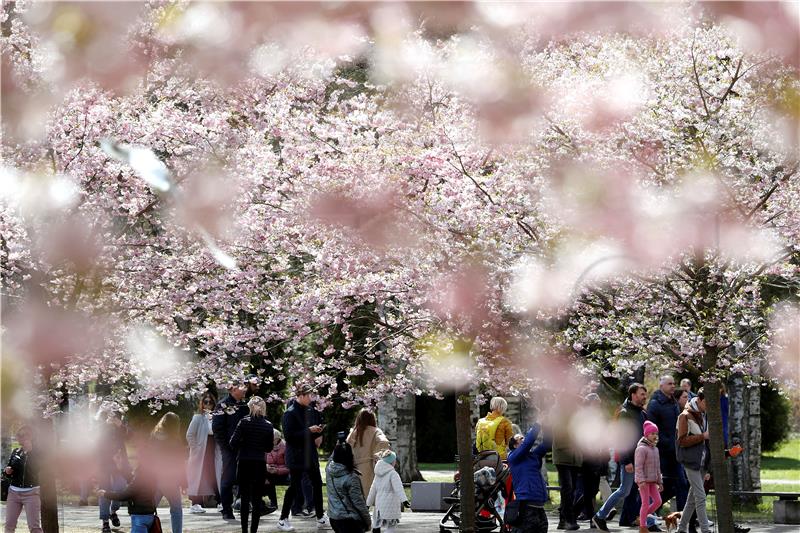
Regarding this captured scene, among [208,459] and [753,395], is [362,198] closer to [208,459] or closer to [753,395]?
[208,459]

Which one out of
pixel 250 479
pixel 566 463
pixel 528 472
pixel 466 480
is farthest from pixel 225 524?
pixel 528 472

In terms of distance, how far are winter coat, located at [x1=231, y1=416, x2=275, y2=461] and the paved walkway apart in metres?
1.82

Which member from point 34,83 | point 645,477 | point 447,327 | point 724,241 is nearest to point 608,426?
point 645,477

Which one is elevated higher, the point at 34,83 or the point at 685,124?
the point at 685,124

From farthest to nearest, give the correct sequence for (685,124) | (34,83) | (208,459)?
1. (208,459)
2. (685,124)
3. (34,83)

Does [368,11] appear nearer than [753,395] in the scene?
Yes

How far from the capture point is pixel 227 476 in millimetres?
17688

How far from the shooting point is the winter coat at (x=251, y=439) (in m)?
14.9

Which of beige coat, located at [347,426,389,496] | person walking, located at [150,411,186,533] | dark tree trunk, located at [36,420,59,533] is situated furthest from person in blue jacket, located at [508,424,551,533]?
dark tree trunk, located at [36,420,59,533]

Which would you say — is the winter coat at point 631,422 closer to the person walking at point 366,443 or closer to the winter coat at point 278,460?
the person walking at point 366,443

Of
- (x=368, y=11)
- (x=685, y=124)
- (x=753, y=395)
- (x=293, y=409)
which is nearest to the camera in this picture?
(x=368, y=11)

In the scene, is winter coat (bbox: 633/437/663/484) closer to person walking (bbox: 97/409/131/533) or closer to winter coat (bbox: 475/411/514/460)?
winter coat (bbox: 475/411/514/460)

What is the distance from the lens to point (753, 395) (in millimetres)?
20891

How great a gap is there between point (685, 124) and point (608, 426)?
723 cm
